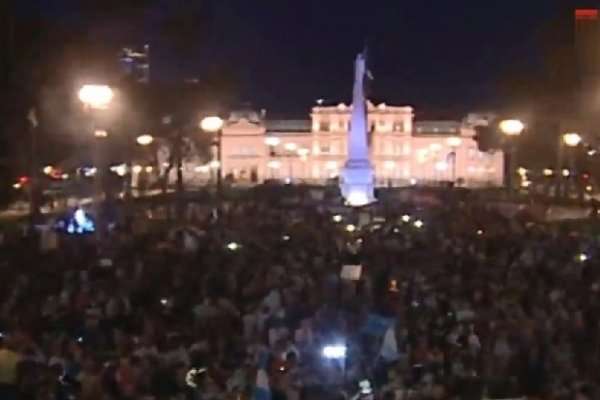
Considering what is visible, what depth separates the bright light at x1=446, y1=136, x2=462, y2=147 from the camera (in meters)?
154

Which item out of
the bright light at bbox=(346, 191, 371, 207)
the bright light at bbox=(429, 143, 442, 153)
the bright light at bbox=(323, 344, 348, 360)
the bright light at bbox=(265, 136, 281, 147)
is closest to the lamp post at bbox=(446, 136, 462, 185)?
the bright light at bbox=(429, 143, 442, 153)

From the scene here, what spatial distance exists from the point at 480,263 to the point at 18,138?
28763 millimetres

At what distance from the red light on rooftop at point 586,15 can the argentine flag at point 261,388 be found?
2909 inches

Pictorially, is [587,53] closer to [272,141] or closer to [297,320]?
[297,320]

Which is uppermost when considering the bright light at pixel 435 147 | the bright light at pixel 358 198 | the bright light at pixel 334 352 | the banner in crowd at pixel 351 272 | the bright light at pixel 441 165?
the bright light at pixel 435 147

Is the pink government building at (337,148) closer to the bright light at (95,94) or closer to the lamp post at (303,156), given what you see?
the lamp post at (303,156)

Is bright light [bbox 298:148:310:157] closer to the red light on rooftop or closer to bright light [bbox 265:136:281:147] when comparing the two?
bright light [bbox 265:136:281:147]

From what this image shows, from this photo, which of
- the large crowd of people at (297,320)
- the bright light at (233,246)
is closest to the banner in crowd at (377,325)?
the large crowd of people at (297,320)

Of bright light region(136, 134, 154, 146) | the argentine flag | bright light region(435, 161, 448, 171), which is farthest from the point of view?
bright light region(435, 161, 448, 171)

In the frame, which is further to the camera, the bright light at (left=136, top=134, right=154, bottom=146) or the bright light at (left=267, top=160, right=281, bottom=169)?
the bright light at (left=267, top=160, right=281, bottom=169)

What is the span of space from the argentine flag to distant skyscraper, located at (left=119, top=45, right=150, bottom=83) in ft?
187

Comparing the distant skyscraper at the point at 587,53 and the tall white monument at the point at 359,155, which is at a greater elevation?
the distant skyscraper at the point at 587,53

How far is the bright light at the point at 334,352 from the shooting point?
15.9 m

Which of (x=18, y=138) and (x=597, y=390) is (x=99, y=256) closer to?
(x=597, y=390)
